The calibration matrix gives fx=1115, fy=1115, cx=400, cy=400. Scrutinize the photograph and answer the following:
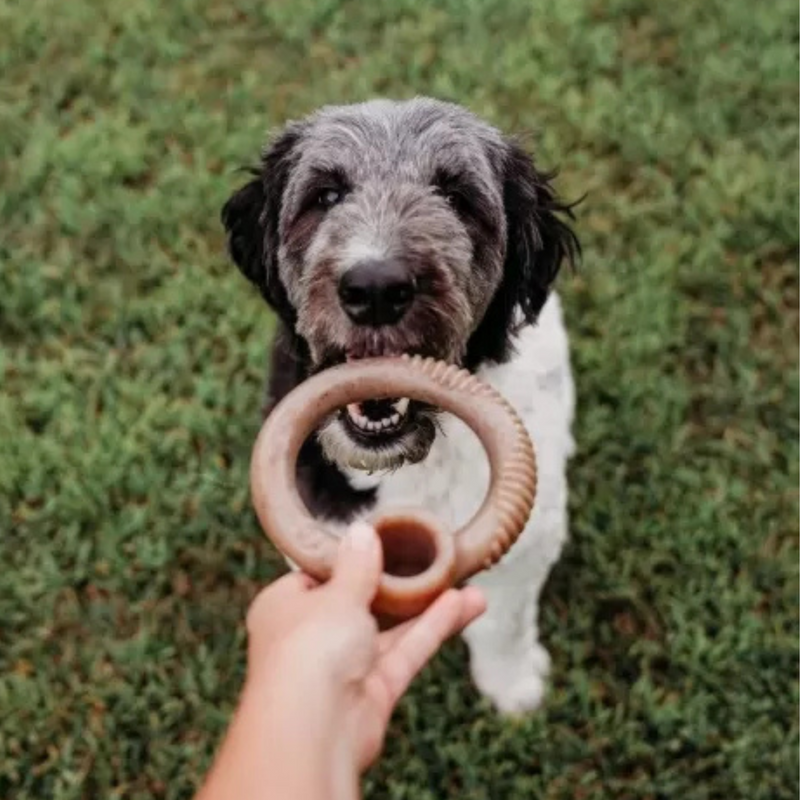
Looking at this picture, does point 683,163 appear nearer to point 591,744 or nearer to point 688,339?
point 688,339

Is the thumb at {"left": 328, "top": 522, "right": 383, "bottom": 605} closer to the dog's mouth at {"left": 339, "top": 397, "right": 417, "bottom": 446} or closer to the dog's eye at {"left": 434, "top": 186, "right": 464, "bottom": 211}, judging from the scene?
the dog's mouth at {"left": 339, "top": 397, "right": 417, "bottom": 446}

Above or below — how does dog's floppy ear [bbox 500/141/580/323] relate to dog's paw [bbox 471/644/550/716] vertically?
above

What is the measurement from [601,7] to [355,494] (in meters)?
3.21

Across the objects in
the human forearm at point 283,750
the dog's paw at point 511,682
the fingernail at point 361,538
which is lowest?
the dog's paw at point 511,682

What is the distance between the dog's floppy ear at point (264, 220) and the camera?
278cm

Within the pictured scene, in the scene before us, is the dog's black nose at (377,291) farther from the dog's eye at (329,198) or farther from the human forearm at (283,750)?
the human forearm at (283,750)

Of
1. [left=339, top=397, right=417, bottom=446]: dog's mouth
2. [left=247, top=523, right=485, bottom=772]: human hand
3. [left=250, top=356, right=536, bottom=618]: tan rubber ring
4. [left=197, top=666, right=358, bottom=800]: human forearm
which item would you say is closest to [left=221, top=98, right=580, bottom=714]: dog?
[left=339, top=397, right=417, bottom=446]: dog's mouth

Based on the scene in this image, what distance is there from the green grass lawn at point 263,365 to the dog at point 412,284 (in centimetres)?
59

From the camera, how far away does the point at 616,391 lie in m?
3.88

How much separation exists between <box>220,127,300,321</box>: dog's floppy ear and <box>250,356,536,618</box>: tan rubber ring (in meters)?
0.64

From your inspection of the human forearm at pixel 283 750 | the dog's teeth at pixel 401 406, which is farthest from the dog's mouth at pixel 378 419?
the human forearm at pixel 283 750

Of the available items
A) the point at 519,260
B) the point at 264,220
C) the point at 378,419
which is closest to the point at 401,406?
the point at 378,419

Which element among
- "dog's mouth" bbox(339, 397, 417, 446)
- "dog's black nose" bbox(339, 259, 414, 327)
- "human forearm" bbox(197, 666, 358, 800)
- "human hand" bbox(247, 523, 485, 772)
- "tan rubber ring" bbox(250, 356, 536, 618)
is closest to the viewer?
"human forearm" bbox(197, 666, 358, 800)

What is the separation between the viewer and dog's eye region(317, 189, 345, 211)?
263 centimetres
